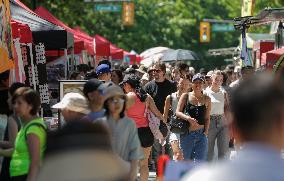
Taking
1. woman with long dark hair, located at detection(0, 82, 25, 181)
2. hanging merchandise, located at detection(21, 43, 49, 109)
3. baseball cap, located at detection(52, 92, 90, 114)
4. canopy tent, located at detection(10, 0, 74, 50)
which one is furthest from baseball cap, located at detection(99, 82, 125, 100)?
canopy tent, located at detection(10, 0, 74, 50)

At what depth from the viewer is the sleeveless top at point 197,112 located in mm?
11938

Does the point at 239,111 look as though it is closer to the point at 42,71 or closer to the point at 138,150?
the point at 138,150

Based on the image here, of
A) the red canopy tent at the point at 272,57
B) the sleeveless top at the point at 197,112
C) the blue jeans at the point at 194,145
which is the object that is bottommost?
the blue jeans at the point at 194,145

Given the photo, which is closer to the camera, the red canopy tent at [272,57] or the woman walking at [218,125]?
the woman walking at [218,125]

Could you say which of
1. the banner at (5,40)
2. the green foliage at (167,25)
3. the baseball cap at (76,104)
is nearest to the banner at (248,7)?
the banner at (5,40)

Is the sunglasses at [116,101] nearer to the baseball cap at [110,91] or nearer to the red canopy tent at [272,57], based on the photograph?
Answer: the baseball cap at [110,91]

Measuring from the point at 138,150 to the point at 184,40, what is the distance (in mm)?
63742

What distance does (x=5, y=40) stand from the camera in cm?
1058

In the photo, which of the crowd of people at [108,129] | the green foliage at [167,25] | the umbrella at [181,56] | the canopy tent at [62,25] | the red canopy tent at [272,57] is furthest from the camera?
the green foliage at [167,25]

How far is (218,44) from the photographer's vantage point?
75625 mm

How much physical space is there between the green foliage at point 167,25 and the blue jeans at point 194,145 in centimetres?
2772

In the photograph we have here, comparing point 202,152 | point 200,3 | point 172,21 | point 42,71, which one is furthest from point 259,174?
point 200,3

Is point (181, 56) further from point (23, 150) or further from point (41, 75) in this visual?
point (23, 150)

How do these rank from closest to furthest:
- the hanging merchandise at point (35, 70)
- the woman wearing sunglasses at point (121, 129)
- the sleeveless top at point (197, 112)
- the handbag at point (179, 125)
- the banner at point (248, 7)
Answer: the woman wearing sunglasses at point (121, 129) < the handbag at point (179, 125) < the sleeveless top at point (197, 112) < the hanging merchandise at point (35, 70) < the banner at point (248, 7)
